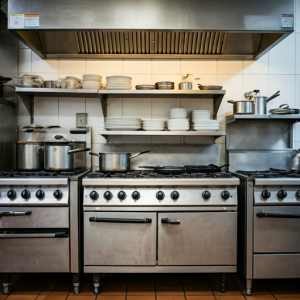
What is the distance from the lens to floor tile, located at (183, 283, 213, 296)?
74.0 inches

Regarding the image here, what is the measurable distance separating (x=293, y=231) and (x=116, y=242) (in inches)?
53.4

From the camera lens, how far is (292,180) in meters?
1.85

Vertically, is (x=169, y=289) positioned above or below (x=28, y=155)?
below

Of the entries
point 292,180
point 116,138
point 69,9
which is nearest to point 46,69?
point 69,9

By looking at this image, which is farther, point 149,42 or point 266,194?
point 149,42

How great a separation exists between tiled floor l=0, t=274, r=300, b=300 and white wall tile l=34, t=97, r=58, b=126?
1.45m

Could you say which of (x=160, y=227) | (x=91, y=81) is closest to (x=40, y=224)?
(x=160, y=227)

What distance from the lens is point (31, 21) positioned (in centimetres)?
196

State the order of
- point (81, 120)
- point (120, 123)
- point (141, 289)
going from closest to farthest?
point (141, 289)
point (120, 123)
point (81, 120)

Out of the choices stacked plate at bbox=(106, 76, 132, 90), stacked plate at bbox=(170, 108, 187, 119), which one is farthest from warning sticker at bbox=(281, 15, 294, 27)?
stacked plate at bbox=(106, 76, 132, 90)

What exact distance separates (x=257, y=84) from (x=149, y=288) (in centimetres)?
222

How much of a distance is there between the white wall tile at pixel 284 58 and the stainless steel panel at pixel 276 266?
1807mm

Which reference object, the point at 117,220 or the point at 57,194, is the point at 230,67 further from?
the point at 57,194

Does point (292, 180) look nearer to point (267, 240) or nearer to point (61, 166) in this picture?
point (267, 240)
